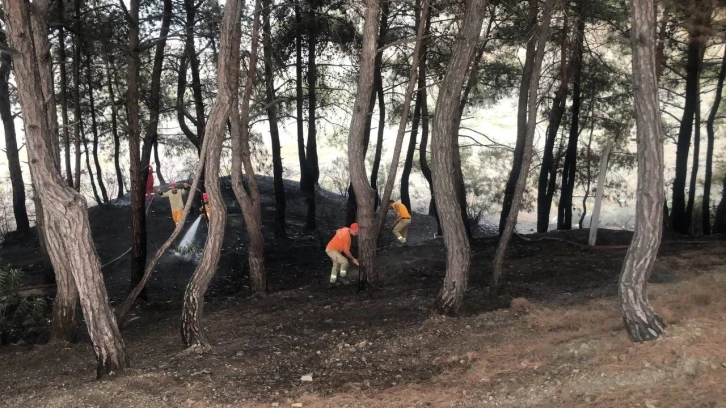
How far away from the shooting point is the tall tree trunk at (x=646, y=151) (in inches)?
196

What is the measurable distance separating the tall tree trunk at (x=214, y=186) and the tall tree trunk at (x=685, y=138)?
11175 mm

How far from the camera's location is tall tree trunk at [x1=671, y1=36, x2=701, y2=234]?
13.7 meters

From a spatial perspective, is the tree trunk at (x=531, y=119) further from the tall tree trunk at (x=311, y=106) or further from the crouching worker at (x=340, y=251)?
the tall tree trunk at (x=311, y=106)

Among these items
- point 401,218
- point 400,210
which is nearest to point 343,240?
point 400,210

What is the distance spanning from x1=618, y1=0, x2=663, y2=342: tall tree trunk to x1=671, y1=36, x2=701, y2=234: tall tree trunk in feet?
30.8

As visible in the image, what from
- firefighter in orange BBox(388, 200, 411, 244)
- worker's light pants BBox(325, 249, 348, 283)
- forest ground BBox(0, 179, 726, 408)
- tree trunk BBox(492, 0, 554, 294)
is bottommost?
forest ground BBox(0, 179, 726, 408)

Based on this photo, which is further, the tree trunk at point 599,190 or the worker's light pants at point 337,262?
the tree trunk at point 599,190

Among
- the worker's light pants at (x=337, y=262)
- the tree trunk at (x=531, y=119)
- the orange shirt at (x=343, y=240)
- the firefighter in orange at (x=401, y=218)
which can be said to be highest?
the tree trunk at (x=531, y=119)

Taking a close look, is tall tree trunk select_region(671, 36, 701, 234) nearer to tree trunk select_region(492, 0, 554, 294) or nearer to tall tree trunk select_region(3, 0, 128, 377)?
tree trunk select_region(492, 0, 554, 294)

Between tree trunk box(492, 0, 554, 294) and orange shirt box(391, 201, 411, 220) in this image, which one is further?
orange shirt box(391, 201, 411, 220)

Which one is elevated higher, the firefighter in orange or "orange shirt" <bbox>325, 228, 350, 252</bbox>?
the firefighter in orange

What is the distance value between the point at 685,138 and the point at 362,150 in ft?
33.1

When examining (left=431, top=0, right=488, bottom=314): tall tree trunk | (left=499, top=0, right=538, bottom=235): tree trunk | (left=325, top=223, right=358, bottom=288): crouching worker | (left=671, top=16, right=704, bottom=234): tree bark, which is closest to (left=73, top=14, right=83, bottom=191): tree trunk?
(left=325, top=223, right=358, bottom=288): crouching worker

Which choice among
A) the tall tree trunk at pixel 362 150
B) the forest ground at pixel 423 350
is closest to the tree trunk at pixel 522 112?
the forest ground at pixel 423 350
